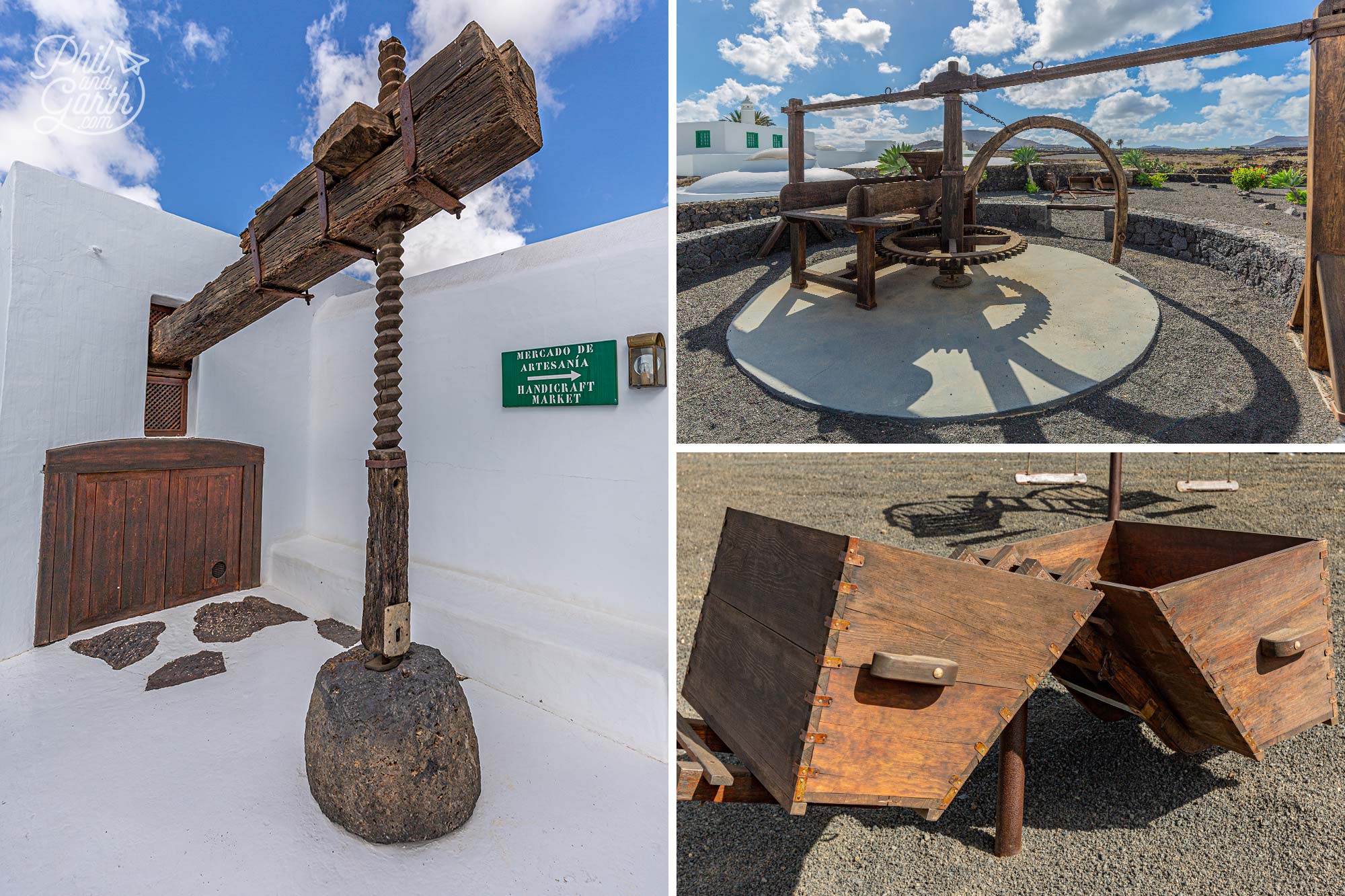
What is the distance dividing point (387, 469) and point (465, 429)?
6.82 feet

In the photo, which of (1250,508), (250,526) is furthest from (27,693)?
(1250,508)

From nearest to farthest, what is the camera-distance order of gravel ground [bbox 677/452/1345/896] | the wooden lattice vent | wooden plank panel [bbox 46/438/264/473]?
gravel ground [bbox 677/452/1345/896] < wooden plank panel [bbox 46/438/264/473] < the wooden lattice vent

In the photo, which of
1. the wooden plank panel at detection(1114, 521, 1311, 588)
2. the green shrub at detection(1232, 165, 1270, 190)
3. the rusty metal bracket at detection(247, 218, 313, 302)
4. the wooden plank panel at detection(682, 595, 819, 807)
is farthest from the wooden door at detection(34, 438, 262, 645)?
the green shrub at detection(1232, 165, 1270, 190)

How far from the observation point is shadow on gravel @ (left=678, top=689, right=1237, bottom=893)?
A: 9.14 feet

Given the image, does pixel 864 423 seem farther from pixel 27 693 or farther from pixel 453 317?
pixel 27 693

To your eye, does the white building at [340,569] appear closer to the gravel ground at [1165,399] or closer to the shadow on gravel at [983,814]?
the shadow on gravel at [983,814]

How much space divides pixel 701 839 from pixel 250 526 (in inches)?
189

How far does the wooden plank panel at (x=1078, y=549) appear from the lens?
10.5ft

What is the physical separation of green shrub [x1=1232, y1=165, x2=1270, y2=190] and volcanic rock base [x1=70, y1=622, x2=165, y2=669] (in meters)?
9.74

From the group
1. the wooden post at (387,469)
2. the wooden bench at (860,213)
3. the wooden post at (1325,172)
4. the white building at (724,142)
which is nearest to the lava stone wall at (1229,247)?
the wooden post at (1325,172)

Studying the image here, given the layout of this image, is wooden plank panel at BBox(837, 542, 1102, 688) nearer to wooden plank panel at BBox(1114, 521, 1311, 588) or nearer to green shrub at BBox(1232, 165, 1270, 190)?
wooden plank panel at BBox(1114, 521, 1311, 588)

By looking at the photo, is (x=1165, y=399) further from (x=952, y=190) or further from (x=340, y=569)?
(x=340, y=569)

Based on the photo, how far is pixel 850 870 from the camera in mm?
2727

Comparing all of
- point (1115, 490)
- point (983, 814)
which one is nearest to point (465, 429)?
point (983, 814)
